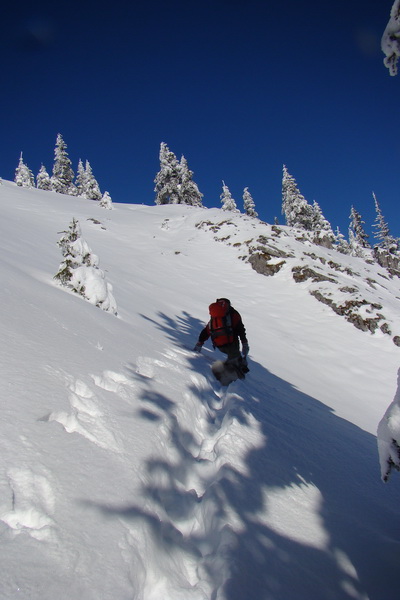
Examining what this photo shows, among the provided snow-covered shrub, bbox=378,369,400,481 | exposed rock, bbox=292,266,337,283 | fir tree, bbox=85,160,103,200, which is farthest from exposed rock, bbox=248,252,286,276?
fir tree, bbox=85,160,103,200

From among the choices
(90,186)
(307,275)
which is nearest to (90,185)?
(90,186)

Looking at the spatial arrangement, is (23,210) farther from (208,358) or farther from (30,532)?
(30,532)

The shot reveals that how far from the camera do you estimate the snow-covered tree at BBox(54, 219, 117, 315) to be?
890cm

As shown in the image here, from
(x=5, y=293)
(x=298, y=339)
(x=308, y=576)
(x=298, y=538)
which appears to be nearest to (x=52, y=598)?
(x=308, y=576)

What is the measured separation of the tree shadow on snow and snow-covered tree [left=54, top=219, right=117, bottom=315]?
4651 millimetres

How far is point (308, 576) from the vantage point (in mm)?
2504

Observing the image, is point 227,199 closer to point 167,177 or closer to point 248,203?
point 248,203

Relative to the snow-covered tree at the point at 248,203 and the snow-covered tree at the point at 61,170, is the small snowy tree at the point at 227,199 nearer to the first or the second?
the snow-covered tree at the point at 248,203

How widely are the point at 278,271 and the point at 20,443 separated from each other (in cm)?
2307

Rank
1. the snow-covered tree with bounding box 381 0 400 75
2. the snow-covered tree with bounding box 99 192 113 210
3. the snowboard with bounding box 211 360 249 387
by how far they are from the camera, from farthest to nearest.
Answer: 1. the snow-covered tree with bounding box 99 192 113 210
2. the snowboard with bounding box 211 360 249 387
3. the snow-covered tree with bounding box 381 0 400 75

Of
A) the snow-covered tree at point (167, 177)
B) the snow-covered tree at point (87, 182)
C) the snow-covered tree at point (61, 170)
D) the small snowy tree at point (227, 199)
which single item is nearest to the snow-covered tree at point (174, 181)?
the snow-covered tree at point (167, 177)

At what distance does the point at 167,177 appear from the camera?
59.2 m

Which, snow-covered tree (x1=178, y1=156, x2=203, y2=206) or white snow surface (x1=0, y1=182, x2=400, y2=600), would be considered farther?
snow-covered tree (x1=178, y1=156, x2=203, y2=206)

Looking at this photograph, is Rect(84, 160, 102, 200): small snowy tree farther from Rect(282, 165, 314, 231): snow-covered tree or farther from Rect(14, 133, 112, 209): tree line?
Rect(282, 165, 314, 231): snow-covered tree
